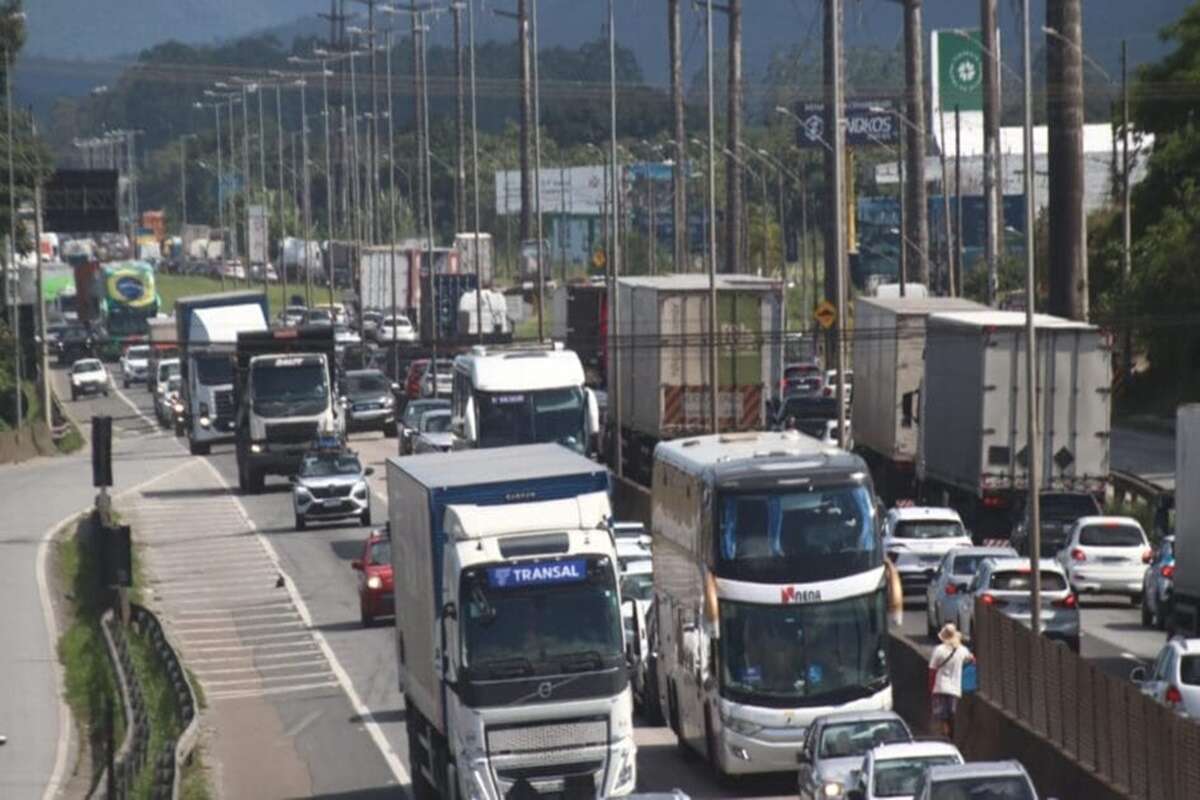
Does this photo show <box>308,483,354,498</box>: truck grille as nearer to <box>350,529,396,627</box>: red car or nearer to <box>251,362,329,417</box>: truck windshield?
<box>251,362,329,417</box>: truck windshield

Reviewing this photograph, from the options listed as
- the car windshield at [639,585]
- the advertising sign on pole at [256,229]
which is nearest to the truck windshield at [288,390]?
the car windshield at [639,585]

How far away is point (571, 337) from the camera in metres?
84.6

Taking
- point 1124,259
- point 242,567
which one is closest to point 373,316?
point 1124,259

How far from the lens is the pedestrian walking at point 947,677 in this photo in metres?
30.7

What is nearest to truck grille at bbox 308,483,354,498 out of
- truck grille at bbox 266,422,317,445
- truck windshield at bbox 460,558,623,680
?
truck grille at bbox 266,422,317,445

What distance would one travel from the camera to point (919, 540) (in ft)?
153

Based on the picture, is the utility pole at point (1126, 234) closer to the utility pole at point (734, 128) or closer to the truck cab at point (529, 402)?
the utility pole at point (734, 128)

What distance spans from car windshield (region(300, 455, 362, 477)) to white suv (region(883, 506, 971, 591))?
18378 mm

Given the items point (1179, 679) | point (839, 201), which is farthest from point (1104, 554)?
point (1179, 679)

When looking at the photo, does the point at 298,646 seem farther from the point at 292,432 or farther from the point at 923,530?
the point at 292,432

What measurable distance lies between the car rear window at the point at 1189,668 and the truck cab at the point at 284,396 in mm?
42254

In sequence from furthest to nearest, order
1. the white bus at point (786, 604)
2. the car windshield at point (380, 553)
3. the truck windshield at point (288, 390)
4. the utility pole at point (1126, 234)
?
1. the utility pole at point (1126, 234)
2. the truck windshield at point (288, 390)
3. the car windshield at point (380, 553)
4. the white bus at point (786, 604)

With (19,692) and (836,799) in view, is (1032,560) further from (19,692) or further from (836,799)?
(19,692)

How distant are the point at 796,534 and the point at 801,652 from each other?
1.22m
